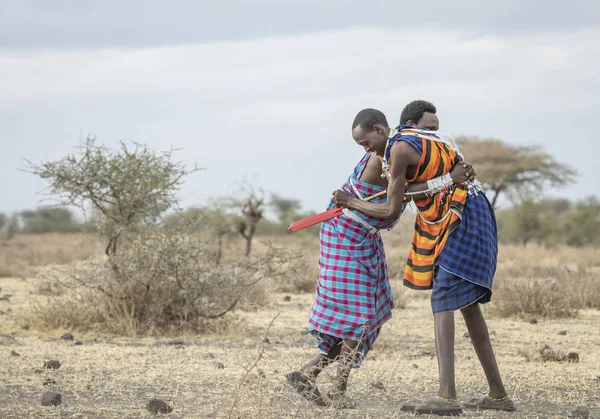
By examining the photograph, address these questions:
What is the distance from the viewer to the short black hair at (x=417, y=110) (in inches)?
206

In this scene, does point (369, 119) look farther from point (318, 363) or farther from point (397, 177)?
point (318, 363)

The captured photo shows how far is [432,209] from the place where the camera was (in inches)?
199

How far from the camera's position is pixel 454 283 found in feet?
16.5

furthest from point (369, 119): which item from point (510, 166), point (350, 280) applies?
point (510, 166)

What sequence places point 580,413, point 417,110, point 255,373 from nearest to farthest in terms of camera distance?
1. point 580,413
2. point 417,110
3. point 255,373

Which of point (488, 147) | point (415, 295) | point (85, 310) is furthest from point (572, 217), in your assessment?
point (85, 310)

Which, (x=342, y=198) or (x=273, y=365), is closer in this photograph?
(x=342, y=198)

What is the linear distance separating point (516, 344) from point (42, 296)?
23.6ft

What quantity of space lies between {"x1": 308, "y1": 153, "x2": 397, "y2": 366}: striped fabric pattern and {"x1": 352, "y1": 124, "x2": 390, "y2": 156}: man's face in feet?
0.52

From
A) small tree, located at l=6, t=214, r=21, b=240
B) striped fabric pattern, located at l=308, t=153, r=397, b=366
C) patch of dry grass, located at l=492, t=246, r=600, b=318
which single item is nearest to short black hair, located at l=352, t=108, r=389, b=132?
striped fabric pattern, located at l=308, t=153, r=397, b=366

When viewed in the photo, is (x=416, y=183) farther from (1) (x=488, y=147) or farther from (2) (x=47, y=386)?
(1) (x=488, y=147)

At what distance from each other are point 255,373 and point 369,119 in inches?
89.5

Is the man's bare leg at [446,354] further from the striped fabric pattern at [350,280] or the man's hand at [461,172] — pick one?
the man's hand at [461,172]

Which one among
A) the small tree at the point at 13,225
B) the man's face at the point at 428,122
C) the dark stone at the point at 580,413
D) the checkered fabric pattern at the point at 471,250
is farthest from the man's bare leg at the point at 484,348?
the small tree at the point at 13,225
